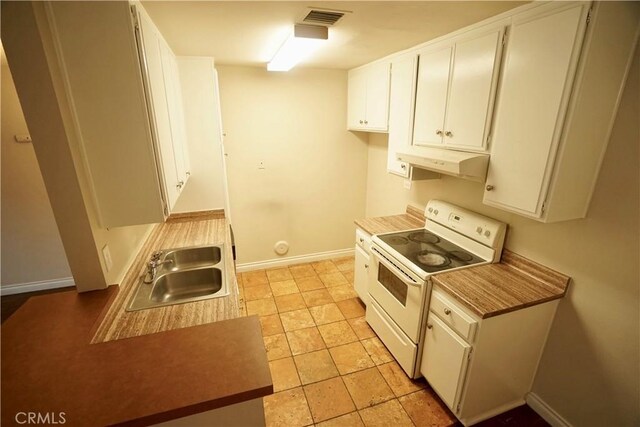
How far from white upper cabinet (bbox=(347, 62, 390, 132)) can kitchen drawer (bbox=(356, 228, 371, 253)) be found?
40.5 inches

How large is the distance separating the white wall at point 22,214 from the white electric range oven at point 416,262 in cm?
347

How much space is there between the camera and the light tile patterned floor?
6.44ft

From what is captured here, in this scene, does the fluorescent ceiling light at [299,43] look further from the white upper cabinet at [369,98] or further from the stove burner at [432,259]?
the stove burner at [432,259]

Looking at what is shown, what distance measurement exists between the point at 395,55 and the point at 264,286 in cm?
276

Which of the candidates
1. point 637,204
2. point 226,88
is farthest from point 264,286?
point 637,204

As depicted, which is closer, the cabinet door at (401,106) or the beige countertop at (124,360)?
the beige countertop at (124,360)

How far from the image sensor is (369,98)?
3.06 meters

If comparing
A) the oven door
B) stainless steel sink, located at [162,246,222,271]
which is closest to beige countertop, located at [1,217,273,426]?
stainless steel sink, located at [162,246,222,271]

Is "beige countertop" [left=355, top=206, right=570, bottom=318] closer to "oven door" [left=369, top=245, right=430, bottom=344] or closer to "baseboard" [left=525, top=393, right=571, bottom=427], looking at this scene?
"oven door" [left=369, top=245, right=430, bottom=344]

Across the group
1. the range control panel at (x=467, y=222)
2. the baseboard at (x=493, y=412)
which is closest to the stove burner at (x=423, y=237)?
the range control panel at (x=467, y=222)

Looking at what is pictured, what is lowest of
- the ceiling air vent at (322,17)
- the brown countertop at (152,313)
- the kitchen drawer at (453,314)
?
the kitchen drawer at (453,314)

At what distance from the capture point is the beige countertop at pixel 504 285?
164 centimetres

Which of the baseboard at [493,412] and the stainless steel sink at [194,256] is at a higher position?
the stainless steel sink at [194,256]

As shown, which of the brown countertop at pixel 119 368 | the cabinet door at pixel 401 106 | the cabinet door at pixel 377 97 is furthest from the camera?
the cabinet door at pixel 377 97
